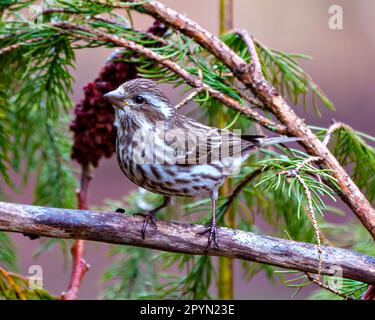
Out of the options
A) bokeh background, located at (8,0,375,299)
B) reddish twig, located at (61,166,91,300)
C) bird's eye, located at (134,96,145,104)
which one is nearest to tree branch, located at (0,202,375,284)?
reddish twig, located at (61,166,91,300)

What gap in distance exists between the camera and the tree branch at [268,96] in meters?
2.21

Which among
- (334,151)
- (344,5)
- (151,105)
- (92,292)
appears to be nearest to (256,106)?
(334,151)

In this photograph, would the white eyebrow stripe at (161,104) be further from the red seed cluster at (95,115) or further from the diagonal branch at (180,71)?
the diagonal branch at (180,71)

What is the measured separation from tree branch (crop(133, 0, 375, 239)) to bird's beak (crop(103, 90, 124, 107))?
1.16 ft

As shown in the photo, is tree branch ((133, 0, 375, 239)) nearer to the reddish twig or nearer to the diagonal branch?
the diagonal branch

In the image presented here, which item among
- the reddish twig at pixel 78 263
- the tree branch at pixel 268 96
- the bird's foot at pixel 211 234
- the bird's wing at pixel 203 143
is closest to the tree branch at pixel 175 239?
the bird's foot at pixel 211 234

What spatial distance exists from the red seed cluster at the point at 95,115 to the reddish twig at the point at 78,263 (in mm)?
105

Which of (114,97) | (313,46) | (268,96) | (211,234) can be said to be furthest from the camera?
(313,46)

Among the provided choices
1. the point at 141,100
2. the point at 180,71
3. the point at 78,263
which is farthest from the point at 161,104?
the point at 78,263

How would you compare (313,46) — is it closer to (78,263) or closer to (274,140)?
(274,140)

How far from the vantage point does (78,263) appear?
2.46 metres

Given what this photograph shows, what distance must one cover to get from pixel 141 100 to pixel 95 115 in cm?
19

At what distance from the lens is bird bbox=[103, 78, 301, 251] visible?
2.62 metres

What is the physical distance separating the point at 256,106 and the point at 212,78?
181mm
